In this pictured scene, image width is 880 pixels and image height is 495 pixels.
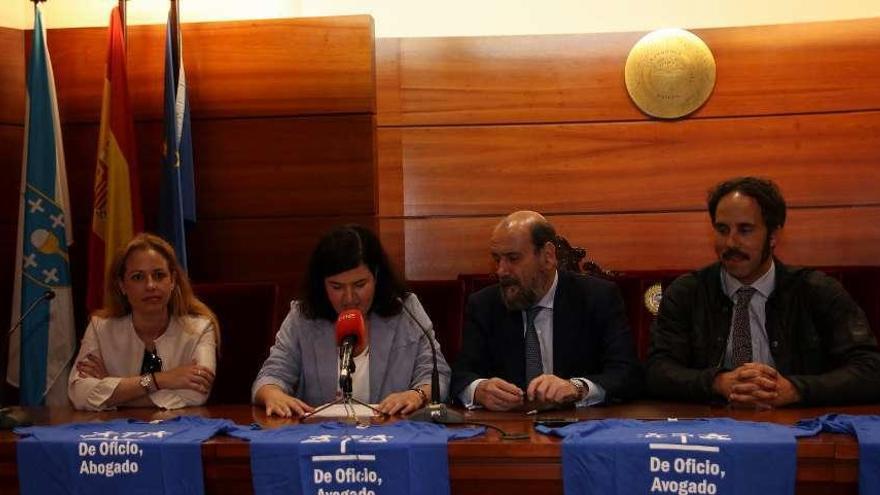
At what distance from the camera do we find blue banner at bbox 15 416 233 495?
2447 mm

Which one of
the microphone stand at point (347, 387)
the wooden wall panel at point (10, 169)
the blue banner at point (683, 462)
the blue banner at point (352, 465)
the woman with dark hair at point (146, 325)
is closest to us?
the blue banner at point (683, 462)

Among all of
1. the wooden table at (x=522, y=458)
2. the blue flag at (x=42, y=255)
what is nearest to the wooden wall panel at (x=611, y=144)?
the blue flag at (x=42, y=255)

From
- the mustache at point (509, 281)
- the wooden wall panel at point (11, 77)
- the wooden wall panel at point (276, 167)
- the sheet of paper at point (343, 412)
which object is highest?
the wooden wall panel at point (11, 77)

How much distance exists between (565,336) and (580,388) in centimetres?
33

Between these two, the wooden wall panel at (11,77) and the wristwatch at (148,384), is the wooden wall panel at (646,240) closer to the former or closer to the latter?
the wooden wall panel at (11,77)

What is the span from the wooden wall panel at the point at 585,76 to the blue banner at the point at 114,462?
339 cm

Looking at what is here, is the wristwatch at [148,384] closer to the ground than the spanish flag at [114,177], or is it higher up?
closer to the ground

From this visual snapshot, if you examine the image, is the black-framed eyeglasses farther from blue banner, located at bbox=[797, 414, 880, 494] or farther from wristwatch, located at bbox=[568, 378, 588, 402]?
blue banner, located at bbox=[797, 414, 880, 494]

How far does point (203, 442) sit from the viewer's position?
248cm

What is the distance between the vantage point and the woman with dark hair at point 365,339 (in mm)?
3191

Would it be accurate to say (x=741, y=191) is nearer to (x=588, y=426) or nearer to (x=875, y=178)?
(x=588, y=426)

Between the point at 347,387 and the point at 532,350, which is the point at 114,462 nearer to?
the point at 347,387

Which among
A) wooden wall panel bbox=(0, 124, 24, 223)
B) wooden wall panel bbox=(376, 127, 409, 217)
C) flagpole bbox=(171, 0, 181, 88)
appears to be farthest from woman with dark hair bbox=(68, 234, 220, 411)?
wooden wall panel bbox=(376, 127, 409, 217)

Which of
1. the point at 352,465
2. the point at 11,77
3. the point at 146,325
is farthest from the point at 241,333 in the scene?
the point at 11,77
